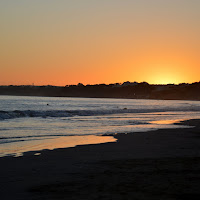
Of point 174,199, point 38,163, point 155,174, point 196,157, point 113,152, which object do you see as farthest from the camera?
point 113,152

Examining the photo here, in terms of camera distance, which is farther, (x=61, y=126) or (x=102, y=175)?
(x=61, y=126)

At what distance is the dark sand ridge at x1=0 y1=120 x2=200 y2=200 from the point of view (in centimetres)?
640

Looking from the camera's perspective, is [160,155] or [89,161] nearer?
[89,161]

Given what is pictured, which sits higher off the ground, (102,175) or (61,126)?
(102,175)

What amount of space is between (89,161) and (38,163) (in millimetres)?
1609

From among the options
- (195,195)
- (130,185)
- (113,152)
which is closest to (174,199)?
(195,195)

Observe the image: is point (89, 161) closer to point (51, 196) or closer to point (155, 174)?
point (155, 174)

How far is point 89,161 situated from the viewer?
33.1 ft

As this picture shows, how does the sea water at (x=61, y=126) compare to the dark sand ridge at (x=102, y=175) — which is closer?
the dark sand ridge at (x=102, y=175)

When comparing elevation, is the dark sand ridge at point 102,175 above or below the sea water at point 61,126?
above

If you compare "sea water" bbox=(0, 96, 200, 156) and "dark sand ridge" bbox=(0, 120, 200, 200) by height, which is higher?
"dark sand ridge" bbox=(0, 120, 200, 200)

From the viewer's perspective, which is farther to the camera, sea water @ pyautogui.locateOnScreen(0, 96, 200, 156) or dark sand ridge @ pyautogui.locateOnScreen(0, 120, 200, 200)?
sea water @ pyautogui.locateOnScreen(0, 96, 200, 156)

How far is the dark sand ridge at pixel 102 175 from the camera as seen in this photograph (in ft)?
21.0

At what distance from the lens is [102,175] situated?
26.2ft
